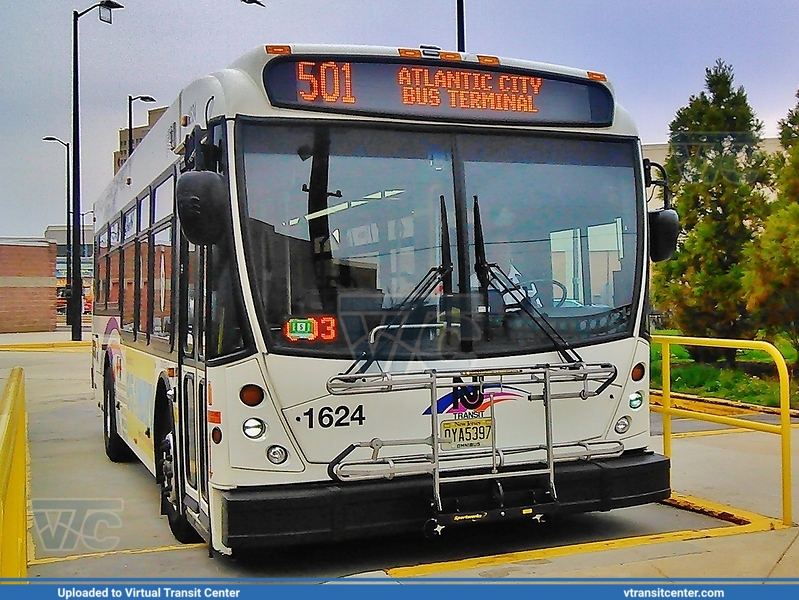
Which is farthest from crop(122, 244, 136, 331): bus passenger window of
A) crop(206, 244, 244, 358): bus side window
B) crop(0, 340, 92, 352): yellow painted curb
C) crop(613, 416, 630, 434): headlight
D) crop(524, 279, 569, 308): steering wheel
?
crop(0, 340, 92, 352): yellow painted curb

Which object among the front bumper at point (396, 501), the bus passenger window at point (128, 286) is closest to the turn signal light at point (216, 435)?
the front bumper at point (396, 501)

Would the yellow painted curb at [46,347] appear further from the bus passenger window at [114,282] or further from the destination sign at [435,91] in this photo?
the destination sign at [435,91]

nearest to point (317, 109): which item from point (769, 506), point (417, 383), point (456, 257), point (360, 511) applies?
point (456, 257)

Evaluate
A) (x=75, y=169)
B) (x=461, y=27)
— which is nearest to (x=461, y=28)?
(x=461, y=27)

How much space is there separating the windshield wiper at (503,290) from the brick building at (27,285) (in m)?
50.0

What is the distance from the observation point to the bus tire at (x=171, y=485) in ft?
22.8

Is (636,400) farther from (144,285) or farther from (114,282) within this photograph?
(114,282)

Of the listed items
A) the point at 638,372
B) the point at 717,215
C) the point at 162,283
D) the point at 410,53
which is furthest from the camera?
the point at 717,215

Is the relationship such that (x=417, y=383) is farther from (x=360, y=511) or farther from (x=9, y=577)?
(x=9, y=577)

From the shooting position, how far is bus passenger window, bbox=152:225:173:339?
23.5 ft

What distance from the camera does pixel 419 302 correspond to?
5883 mm

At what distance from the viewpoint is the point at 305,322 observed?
223 inches

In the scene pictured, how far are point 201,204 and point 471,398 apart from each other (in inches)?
76.4

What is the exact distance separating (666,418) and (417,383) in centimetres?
315
